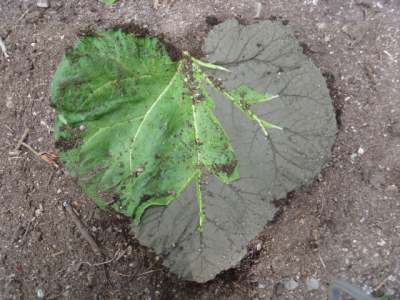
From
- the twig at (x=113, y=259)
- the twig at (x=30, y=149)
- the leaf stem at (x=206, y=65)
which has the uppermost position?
the leaf stem at (x=206, y=65)

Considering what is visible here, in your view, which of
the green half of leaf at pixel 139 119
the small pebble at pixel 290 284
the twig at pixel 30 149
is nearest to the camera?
the green half of leaf at pixel 139 119

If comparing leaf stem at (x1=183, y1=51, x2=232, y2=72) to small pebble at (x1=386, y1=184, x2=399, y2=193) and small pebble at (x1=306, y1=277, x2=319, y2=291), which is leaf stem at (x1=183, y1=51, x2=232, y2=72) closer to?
small pebble at (x1=386, y1=184, x2=399, y2=193)

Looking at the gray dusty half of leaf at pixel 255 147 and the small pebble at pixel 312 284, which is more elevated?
the gray dusty half of leaf at pixel 255 147

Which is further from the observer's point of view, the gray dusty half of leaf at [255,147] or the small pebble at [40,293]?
the small pebble at [40,293]

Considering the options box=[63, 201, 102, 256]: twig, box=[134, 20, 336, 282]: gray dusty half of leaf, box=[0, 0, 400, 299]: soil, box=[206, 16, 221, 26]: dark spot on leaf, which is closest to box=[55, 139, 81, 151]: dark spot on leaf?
box=[0, 0, 400, 299]: soil

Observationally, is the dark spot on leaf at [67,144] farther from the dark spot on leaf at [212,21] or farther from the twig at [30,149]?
the dark spot on leaf at [212,21]

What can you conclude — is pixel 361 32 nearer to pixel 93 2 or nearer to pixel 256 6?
pixel 256 6

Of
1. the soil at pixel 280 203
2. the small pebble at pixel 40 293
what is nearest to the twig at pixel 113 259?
the soil at pixel 280 203

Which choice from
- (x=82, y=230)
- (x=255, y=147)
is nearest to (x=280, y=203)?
(x=255, y=147)

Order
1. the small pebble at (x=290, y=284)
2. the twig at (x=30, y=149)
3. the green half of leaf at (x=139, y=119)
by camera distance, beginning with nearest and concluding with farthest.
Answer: the green half of leaf at (x=139, y=119), the small pebble at (x=290, y=284), the twig at (x=30, y=149)
